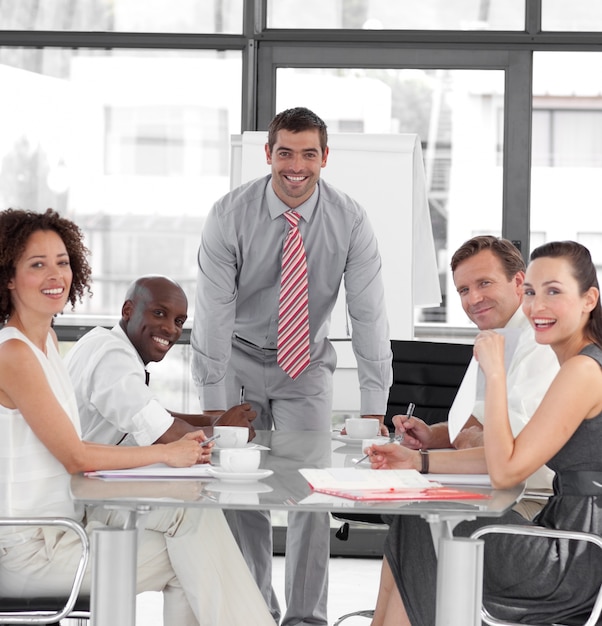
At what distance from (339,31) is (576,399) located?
3.11 meters

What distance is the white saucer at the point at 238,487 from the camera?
1877mm

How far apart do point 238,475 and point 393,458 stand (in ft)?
1.31

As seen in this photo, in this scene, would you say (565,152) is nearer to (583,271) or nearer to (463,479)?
(583,271)

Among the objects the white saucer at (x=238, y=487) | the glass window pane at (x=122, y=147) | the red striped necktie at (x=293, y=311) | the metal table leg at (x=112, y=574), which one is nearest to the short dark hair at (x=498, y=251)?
the red striped necktie at (x=293, y=311)

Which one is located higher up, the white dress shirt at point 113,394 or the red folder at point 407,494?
the white dress shirt at point 113,394

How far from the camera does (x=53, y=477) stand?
2.12m

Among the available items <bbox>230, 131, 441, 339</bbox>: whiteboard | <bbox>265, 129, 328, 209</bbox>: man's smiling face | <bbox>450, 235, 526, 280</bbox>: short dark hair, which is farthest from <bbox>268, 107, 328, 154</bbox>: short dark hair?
<bbox>230, 131, 441, 339</bbox>: whiteboard

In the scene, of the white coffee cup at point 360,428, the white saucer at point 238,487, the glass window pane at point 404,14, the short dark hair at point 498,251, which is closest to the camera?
the white saucer at point 238,487

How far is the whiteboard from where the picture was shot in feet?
14.7

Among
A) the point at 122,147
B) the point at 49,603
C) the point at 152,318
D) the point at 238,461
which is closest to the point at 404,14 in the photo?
the point at 122,147

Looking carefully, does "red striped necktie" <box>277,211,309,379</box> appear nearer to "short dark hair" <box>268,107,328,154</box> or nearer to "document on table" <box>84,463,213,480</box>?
"short dark hair" <box>268,107,328,154</box>

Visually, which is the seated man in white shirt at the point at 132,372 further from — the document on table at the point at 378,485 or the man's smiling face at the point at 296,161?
the man's smiling face at the point at 296,161

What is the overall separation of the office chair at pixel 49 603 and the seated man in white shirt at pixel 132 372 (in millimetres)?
406

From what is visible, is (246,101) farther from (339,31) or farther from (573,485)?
(573,485)
